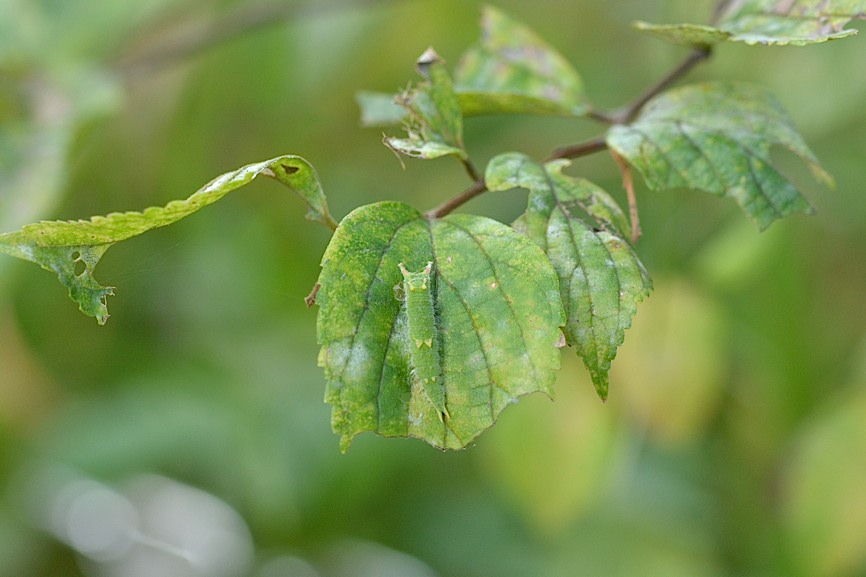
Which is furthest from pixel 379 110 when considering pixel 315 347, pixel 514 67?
pixel 315 347

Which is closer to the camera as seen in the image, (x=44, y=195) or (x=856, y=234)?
(x=44, y=195)

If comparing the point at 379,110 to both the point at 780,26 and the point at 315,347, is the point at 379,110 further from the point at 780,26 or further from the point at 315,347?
the point at 315,347

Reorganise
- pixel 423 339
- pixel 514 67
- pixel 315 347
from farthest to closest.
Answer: pixel 315 347, pixel 514 67, pixel 423 339

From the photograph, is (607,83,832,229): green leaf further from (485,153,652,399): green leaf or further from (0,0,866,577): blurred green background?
(0,0,866,577): blurred green background

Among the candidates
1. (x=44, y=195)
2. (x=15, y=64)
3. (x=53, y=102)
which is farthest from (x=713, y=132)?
(x=15, y=64)

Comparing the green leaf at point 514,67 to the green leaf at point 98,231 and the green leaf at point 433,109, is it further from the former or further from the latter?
the green leaf at point 98,231

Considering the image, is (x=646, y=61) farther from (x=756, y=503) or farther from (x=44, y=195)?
(x=44, y=195)
